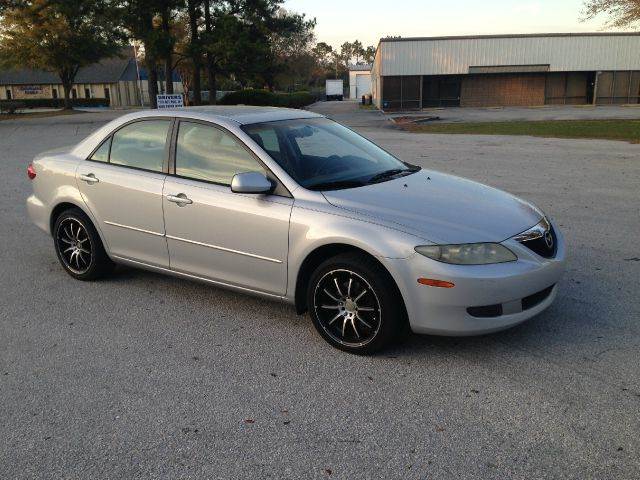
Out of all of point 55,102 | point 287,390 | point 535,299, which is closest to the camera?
point 287,390

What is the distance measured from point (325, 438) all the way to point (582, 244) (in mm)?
4590

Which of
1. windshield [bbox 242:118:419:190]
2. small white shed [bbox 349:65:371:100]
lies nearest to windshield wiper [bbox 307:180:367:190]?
windshield [bbox 242:118:419:190]

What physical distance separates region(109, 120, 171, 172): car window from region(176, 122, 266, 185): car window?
0.21 m

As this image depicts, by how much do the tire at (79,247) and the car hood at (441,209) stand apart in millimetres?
2482

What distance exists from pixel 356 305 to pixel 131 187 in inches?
90.1

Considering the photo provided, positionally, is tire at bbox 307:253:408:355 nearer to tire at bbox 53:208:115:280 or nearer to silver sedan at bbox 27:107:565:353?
silver sedan at bbox 27:107:565:353

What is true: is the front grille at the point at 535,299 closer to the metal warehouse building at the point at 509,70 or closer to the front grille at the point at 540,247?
the front grille at the point at 540,247

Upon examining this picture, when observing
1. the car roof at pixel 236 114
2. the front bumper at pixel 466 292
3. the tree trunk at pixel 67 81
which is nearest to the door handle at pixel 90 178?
the car roof at pixel 236 114

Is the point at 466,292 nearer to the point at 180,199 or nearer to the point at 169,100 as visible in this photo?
the point at 180,199

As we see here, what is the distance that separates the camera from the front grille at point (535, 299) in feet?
13.0

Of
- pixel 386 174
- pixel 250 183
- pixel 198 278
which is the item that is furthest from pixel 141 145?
pixel 386 174

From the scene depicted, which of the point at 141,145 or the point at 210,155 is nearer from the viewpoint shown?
the point at 210,155

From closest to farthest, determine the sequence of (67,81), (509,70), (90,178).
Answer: (90,178), (509,70), (67,81)

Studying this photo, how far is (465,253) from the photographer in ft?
12.4
